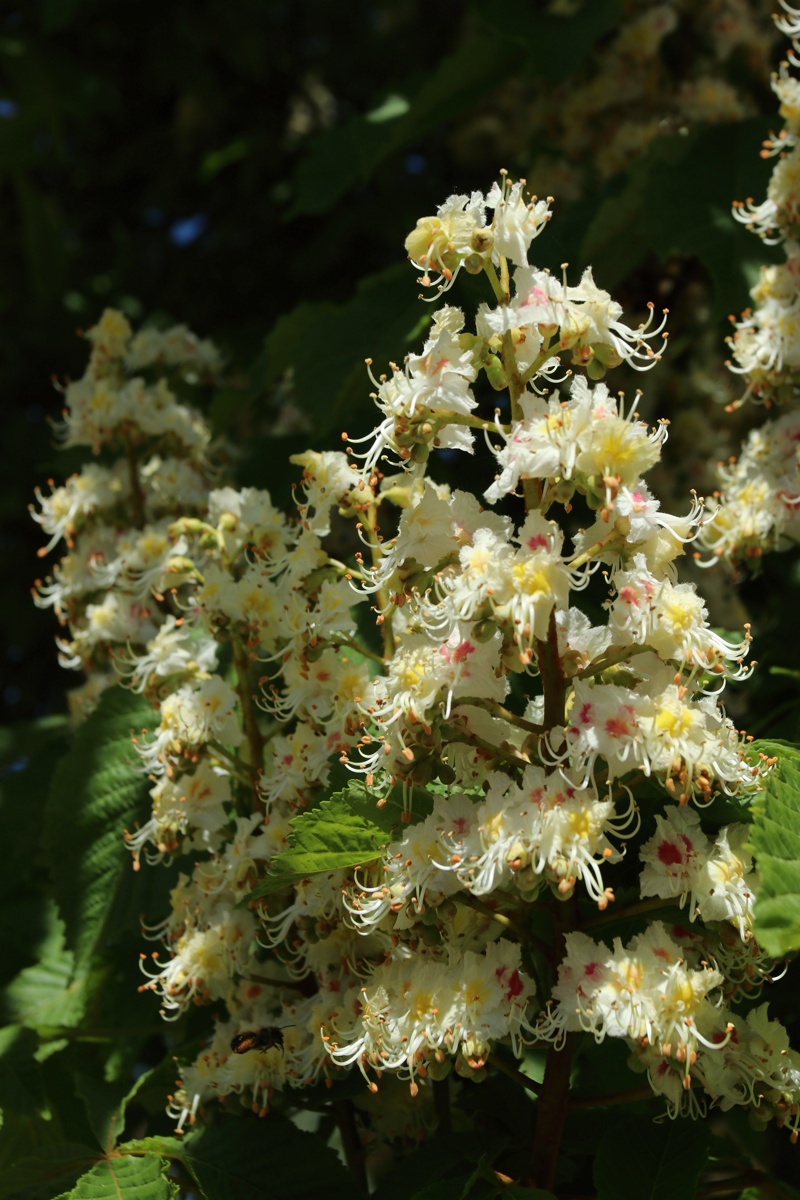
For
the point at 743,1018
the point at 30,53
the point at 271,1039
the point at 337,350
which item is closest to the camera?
the point at 743,1018

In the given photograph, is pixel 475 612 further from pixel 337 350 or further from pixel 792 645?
pixel 337 350

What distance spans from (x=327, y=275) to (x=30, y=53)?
3.32 feet

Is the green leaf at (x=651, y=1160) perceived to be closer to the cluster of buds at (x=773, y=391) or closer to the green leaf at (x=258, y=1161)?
the green leaf at (x=258, y=1161)

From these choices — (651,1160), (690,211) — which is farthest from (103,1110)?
(690,211)

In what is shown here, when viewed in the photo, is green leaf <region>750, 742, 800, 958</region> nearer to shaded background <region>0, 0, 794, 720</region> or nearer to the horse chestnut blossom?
the horse chestnut blossom

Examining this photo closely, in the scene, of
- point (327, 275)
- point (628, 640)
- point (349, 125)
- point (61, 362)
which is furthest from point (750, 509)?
point (61, 362)

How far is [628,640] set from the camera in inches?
44.9

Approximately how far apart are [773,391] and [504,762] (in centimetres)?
87

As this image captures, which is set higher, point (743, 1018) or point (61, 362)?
point (743, 1018)

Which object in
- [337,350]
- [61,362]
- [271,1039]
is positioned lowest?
[61,362]

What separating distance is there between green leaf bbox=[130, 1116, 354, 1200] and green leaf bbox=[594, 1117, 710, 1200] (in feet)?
0.98

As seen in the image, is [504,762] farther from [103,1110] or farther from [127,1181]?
[103,1110]

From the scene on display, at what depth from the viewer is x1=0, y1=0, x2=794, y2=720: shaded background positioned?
7.44 ft

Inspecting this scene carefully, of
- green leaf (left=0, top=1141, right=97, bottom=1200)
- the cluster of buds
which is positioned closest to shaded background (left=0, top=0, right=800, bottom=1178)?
the cluster of buds
